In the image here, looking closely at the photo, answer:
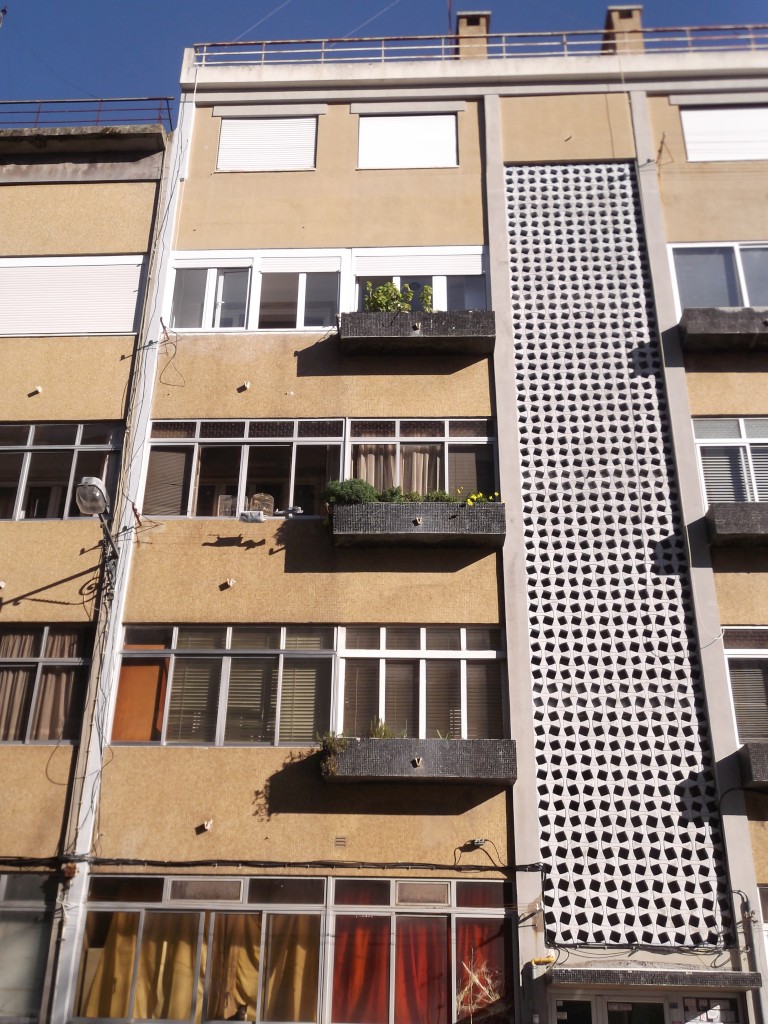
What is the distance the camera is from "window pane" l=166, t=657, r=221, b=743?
1309cm

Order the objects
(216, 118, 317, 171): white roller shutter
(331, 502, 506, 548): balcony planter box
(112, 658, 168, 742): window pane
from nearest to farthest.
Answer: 1. (112, 658, 168, 742): window pane
2. (331, 502, 506, 548): balcony planter box
3. (216, 118, 317, 171): white roller shutter

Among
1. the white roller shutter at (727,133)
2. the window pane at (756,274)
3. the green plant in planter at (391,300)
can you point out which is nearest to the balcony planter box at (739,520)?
the window pane at (756,274)

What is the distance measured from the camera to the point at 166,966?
1184 cm

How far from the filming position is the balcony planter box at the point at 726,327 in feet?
48.1

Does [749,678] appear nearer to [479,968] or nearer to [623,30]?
[479,968]

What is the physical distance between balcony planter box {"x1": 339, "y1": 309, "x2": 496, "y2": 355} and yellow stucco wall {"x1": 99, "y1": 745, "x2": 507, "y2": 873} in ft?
23.2

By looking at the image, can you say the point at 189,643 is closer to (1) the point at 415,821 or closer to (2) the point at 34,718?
(2) the point at 34,718

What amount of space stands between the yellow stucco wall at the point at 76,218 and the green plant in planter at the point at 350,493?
664cm

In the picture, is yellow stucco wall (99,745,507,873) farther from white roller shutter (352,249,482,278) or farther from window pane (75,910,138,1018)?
white roller shutter (352,249,482,278)

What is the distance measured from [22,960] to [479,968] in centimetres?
637

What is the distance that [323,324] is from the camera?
15914 mm

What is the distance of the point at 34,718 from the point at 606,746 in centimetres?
871

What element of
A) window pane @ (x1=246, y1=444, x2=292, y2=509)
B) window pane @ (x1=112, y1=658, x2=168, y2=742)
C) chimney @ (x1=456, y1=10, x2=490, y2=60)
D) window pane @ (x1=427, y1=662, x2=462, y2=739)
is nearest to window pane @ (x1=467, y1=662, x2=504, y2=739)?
window pane @ (x1=427, y1=662, x2=462, y2=739)

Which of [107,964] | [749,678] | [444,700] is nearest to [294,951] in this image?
[107,964]
